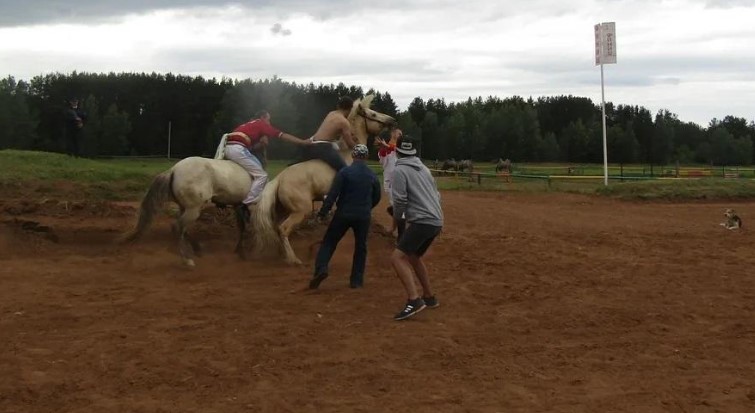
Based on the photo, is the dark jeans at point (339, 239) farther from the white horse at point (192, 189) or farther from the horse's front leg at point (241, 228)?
the horse's front leg at point (241, 228)

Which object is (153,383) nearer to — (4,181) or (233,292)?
(233,292)

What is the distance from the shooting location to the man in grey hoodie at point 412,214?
8.12 meters

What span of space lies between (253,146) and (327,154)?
136 centimetres

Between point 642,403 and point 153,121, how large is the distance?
236ft

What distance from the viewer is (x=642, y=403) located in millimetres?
5582

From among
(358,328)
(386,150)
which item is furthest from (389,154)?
(358,328)

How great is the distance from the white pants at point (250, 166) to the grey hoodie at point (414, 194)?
12.3 ft

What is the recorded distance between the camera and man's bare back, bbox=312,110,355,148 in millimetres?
11148

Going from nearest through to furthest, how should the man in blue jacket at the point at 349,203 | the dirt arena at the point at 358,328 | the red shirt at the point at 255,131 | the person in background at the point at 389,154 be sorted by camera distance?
the dirt arena at the point at 358,328, the man in blue jacket at the point at 349,203, the red shirt at the point at 255,131, the person in background at the point at 389,154

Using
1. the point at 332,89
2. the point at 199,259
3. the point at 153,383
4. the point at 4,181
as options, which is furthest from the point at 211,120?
the point at 153,383

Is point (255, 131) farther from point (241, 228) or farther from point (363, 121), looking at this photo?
point (363, 121)

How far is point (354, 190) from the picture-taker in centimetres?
941

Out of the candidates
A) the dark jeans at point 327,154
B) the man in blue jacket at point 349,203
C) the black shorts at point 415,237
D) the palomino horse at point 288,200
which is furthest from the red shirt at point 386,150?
the black shorts at point 415,237

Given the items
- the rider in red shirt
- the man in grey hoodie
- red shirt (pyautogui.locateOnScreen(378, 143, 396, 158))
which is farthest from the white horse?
the man in grey hoodie
